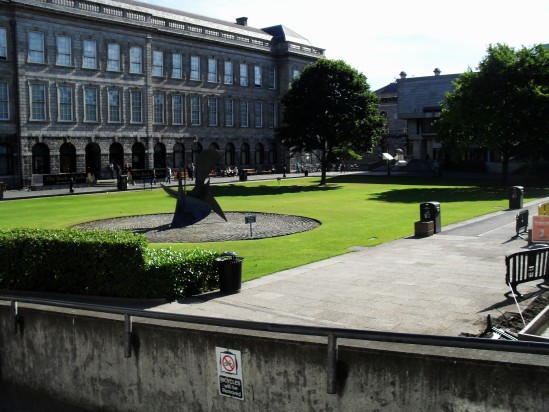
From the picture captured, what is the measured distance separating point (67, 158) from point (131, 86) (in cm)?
1064

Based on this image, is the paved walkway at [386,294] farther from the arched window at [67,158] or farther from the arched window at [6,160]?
the arched window at [67,158]

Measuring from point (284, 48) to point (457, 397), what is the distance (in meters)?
77.5

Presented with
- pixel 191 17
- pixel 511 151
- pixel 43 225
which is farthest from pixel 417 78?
pixel 43 225

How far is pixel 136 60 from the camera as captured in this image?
6391 centimetres

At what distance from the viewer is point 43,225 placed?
2705cm

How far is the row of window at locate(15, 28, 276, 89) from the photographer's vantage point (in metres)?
55.6

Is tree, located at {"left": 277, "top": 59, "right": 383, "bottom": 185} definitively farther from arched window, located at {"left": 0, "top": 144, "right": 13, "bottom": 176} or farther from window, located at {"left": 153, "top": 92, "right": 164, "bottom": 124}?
arched window, located at {"left": 0, "top": 144, "right": 13, "bottom": 176}

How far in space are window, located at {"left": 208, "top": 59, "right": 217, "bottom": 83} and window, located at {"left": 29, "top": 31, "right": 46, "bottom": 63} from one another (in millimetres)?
21552

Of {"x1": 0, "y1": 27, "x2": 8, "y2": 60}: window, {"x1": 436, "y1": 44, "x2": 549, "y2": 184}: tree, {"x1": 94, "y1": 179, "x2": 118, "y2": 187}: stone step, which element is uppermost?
{"x1": 0, "y1": 27, "x2": 8, "y2": 60}: window

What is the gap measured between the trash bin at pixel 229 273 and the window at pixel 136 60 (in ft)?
177

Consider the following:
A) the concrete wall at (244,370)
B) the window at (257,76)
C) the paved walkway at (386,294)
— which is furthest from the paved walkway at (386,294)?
the window at (257,76)

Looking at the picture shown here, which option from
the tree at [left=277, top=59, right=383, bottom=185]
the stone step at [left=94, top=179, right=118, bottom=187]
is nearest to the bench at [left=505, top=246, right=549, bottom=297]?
the tree at [left=277, top=59, right=383, bottom=185]

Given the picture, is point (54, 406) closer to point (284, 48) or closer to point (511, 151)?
point (511, 151)

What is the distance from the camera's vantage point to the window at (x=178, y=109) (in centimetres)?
6850
